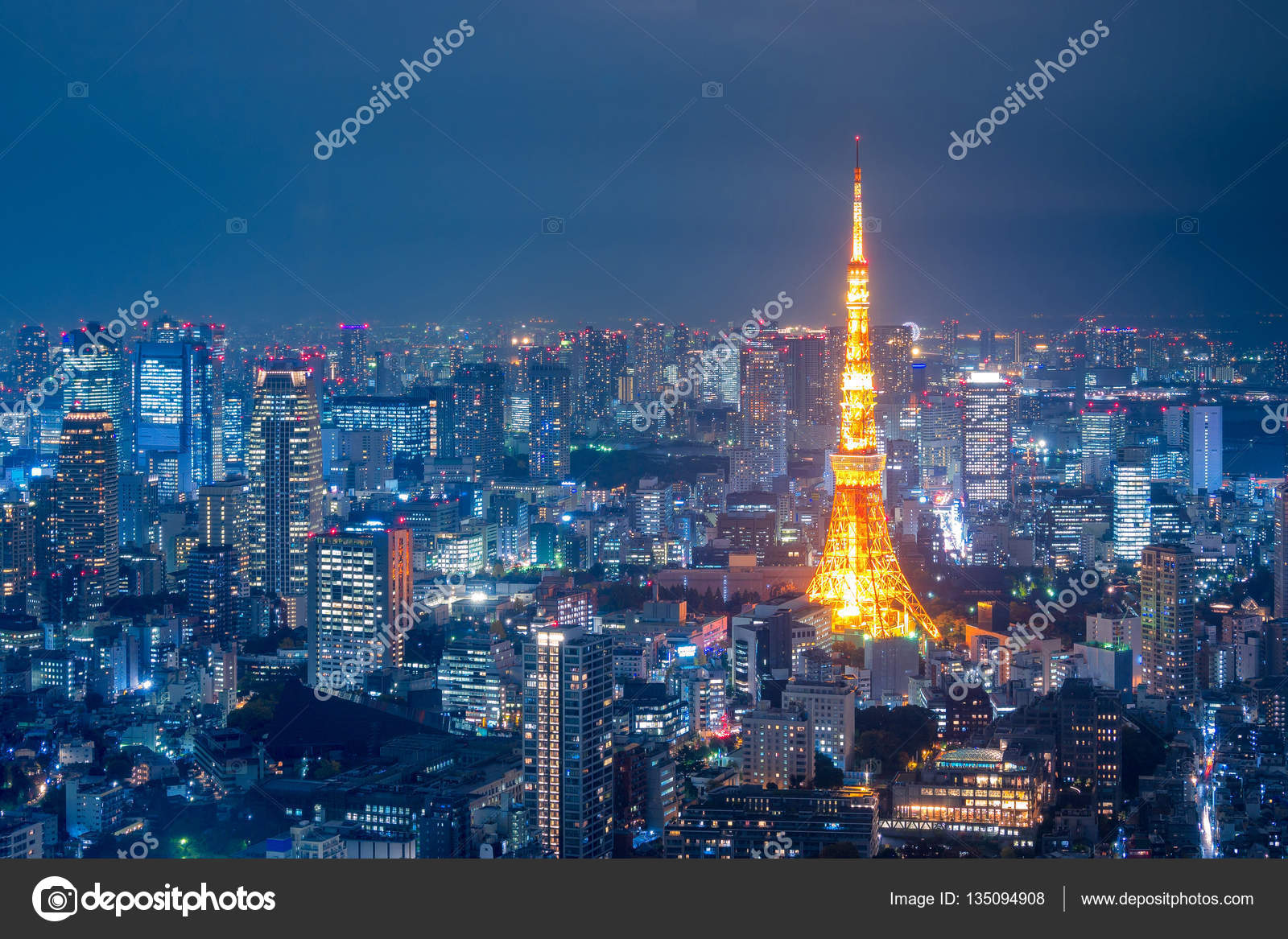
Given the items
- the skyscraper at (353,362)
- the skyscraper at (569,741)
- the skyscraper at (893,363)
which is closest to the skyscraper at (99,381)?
the skyscraper at (353,362)

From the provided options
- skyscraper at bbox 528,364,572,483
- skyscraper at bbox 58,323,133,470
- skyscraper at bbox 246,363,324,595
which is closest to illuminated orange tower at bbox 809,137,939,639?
skyscraper at bbox 246,363,324,595

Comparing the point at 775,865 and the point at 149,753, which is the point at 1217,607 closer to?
the point at 149,753

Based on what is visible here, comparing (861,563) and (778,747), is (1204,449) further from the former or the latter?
(778,747)

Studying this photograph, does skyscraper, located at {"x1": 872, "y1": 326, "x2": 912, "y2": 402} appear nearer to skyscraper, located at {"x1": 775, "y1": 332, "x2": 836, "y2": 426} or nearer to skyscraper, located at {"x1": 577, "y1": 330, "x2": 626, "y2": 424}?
skyscraper, located at {"x1": 775, "y1": 332, "x2": 836, "y2": 426}

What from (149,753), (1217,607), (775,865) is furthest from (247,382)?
(775,865)

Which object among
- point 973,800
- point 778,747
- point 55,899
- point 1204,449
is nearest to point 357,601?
point 778,747

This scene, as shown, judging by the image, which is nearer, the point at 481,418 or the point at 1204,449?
the point at 1204,449
